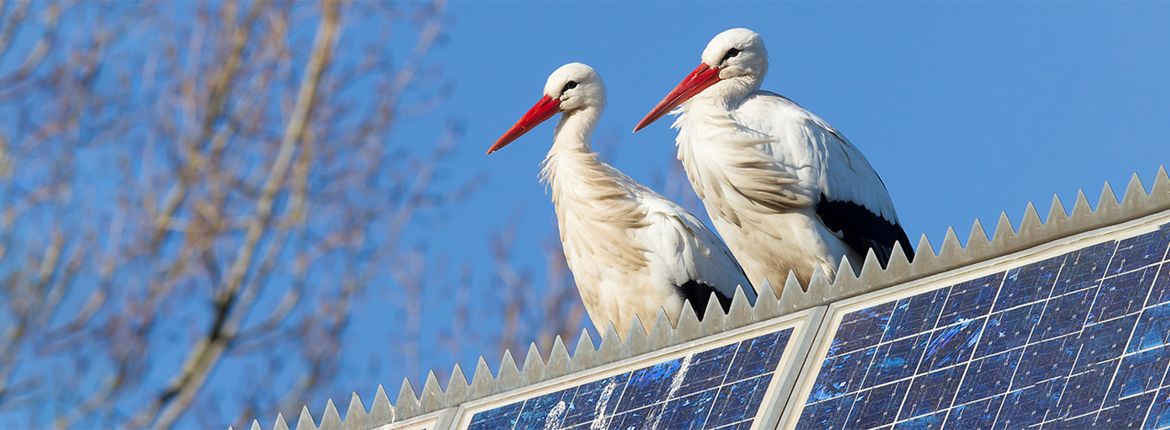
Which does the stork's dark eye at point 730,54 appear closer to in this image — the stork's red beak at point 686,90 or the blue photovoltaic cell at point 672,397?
the stork's red beak at point 686,90

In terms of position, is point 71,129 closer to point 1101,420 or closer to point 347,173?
point 347,173

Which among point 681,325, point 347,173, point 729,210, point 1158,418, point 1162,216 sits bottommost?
point 1158,418

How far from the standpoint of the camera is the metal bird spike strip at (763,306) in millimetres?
6598

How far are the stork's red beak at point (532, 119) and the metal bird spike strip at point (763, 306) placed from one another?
12.3 ft

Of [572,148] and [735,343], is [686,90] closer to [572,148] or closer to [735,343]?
[572,148]

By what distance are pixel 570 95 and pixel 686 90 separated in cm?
95

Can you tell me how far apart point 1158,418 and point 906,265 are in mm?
1437

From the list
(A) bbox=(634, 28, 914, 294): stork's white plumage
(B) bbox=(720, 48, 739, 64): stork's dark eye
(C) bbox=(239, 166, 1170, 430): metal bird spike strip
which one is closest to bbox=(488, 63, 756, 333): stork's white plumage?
(A) bbox=(634, 28, 914, 294): stork's white plumage

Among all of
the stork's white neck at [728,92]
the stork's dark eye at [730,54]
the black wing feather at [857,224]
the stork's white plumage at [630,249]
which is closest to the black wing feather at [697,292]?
the stork's white plumage at [630,249]

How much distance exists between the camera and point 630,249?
1027 centimetres

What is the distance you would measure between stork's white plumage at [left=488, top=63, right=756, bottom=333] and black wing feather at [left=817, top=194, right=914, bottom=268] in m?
0.59

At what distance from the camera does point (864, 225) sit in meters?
9.92

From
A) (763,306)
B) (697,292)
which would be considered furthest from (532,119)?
(763,306)

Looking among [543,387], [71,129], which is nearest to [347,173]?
[71,129]
